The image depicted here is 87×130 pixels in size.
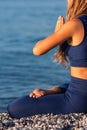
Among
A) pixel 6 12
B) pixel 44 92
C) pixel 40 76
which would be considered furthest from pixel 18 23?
pixel 44 92

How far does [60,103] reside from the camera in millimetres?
6168

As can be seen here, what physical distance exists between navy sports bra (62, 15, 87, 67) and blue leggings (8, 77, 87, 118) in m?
0.21

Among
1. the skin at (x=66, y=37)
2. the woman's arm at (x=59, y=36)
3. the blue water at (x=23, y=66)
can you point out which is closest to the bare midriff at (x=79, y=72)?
the skin at (x=66, y=37)

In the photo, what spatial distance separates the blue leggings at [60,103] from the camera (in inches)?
240

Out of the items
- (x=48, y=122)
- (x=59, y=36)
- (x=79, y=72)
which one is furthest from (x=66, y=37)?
(x=48, y=122)

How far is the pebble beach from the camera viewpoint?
5.70 metres

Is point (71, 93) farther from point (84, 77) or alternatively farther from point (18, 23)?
point (18, 23)

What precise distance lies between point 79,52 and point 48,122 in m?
0.82

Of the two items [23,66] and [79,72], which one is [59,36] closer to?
[79,72]

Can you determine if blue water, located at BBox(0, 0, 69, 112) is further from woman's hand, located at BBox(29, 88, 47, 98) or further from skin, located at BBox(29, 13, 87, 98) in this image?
skin, located at BBox(29, 13, 87, 98)

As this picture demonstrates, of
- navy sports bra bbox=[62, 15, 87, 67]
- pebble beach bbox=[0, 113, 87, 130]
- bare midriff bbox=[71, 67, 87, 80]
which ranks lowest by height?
pebble beach bbox=[0, 113, 87, 130]

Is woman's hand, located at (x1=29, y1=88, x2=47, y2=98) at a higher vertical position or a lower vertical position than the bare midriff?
lower

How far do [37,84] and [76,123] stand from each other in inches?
234

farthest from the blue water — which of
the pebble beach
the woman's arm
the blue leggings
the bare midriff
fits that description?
the woman's arm
